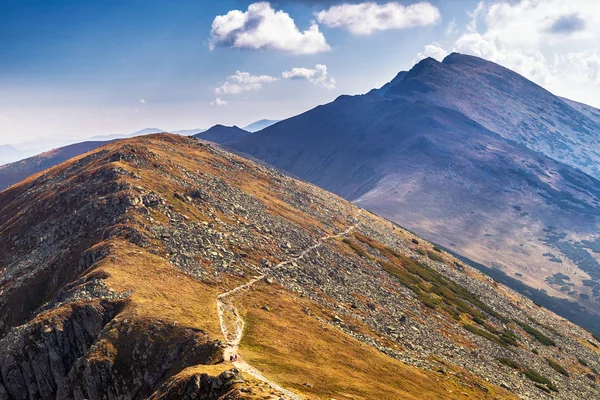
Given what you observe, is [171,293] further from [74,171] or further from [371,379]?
[74,171]

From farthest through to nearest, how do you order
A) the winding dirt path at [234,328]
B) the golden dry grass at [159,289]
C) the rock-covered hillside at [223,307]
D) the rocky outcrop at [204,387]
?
1. the golden dry grass at [159,289]
2. the rock-covered hillside at [223,307]
3. the winding dirt path at [234,328]
4. the rocky outcrop at [204,387]

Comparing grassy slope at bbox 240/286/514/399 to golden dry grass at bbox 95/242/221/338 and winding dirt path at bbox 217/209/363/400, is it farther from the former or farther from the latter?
golden dry grass at bbox 95/242/221/338

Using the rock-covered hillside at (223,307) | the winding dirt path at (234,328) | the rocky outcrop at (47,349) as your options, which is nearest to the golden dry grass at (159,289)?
the rock-covered hillside at (223,307)

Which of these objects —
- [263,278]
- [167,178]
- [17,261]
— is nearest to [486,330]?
[263,278]

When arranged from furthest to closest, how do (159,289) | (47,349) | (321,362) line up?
(159,289), (321,362), (47,349)

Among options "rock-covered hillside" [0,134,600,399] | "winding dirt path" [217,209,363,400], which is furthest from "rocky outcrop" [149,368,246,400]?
"winding dirt path" [217,209,363,400]

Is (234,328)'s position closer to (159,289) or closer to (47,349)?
(159,289)

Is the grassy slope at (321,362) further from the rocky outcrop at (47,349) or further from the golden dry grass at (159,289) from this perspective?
the rocky outcrop at (47,349)

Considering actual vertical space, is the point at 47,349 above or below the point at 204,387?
below

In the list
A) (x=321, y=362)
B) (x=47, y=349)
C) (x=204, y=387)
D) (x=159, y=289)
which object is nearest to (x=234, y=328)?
(x=321, y=362)

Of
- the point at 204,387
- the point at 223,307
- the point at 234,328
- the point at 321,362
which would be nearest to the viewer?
the point at 204,387
